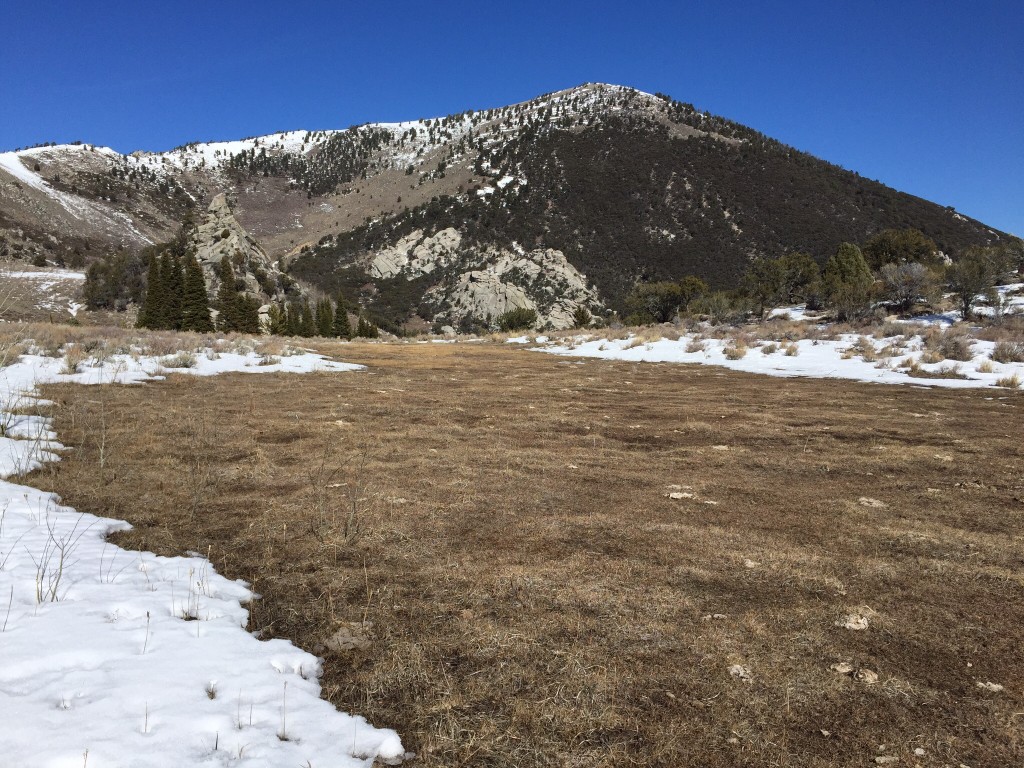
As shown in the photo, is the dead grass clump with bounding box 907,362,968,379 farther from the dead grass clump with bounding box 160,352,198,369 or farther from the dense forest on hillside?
the dense forest on hillside

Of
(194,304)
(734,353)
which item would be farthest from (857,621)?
(194,304)

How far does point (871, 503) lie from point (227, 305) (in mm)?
58892

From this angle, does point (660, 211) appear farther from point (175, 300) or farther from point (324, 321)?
point (175, 300)

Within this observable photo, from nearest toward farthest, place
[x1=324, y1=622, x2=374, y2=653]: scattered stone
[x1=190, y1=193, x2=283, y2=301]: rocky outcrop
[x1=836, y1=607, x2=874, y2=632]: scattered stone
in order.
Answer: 1. [x1=324, y1=622, x2=374, y2=653]: scattered stone
2. [x1=836, y1=607, x2=874, y2=632]: scattered stone
3. [x1=190, y1=193, x2=283, y2=301]: rocky outcrop

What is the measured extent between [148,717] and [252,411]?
6.87 meters

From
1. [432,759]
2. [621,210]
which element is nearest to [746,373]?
[432,759]

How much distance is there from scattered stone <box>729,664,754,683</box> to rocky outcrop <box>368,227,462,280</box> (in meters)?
119

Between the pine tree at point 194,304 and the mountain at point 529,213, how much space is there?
25.0m

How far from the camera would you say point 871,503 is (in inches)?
178

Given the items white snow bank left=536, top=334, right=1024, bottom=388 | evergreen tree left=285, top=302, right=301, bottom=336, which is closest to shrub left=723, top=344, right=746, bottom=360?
white snow bank left=536, top=334, right=1024, bottom=388

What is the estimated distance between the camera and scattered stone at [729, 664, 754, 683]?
7.57 feet

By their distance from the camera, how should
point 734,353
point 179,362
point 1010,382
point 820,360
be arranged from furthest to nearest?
point 734,353 → point 820,360 → point 179,362 → point 1010,382

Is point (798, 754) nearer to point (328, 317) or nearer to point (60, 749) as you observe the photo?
point (60, 749)

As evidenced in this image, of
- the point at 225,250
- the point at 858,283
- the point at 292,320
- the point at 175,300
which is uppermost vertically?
the point at 225,250
